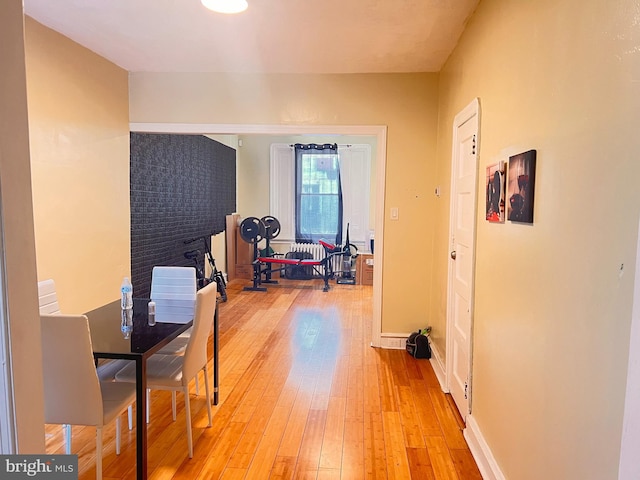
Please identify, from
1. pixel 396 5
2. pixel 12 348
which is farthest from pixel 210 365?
pixel 396 5

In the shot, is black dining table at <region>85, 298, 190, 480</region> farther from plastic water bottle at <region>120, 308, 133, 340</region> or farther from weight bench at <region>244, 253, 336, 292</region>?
weight bench at <region>244, 253, 336, 292</region>

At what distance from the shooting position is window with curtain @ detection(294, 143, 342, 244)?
291 inches

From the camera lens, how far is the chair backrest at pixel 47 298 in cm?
232

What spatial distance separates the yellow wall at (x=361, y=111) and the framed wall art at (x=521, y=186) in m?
1.98

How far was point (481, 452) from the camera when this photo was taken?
2.12 metres

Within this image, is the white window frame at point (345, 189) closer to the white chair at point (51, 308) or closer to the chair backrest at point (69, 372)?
the white chair at point (51, 308)

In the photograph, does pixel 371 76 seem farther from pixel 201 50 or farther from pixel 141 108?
pixel 141 108

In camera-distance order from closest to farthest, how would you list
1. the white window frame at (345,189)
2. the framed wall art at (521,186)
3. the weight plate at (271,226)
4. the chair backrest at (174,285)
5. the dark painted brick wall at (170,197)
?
the framed wall art at (521,186) < the chair backrest at (174,285) < the dark painted brick wall at (170,197) < the weight plate at (271,226) < the white window frame at (345,189)

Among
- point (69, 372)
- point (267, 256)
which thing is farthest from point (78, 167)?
point (267, 256)

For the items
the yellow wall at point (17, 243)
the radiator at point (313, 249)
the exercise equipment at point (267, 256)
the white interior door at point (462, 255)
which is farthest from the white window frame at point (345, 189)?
the yellow wall at point (17, 243)

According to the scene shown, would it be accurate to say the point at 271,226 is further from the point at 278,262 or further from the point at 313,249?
the point at 313,249

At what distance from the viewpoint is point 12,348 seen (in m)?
0.80

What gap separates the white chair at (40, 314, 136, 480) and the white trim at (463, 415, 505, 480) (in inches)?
71.5

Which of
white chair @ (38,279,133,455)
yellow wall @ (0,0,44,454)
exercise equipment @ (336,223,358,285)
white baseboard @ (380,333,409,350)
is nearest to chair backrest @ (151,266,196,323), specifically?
white chair @ (38,279,133,455)
